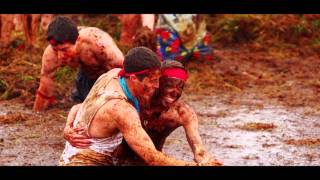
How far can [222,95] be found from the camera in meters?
10.2

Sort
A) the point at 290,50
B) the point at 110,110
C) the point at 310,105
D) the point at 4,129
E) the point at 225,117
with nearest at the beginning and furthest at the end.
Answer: the point at 110,110
the point at 4,129
the point at 225,117
the point at 310,105
the point at 290,50

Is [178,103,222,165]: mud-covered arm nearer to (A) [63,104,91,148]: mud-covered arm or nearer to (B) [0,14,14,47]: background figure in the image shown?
(A) [63,104,91,148]: mud-covered arm

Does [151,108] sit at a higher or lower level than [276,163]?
higher

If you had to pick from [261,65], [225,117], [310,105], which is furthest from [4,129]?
[261,65]

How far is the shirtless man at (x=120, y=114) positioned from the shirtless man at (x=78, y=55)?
53.3 inches

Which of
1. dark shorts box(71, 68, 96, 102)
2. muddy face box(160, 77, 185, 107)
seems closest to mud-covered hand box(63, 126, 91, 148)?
muddy face box(160, 77, 185, 107)

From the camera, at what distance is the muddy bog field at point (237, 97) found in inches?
292

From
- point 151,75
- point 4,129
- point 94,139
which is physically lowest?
point 4,129

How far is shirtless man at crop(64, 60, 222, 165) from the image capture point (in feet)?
18.2

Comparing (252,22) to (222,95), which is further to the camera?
(252,22)

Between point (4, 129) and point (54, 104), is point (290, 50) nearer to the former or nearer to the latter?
point (54, 104)

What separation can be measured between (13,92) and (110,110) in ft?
16.8

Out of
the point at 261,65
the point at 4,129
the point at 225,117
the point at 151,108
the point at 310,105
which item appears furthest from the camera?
the point at 261,65

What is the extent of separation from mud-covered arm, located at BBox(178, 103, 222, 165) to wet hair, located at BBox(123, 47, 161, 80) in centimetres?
80
